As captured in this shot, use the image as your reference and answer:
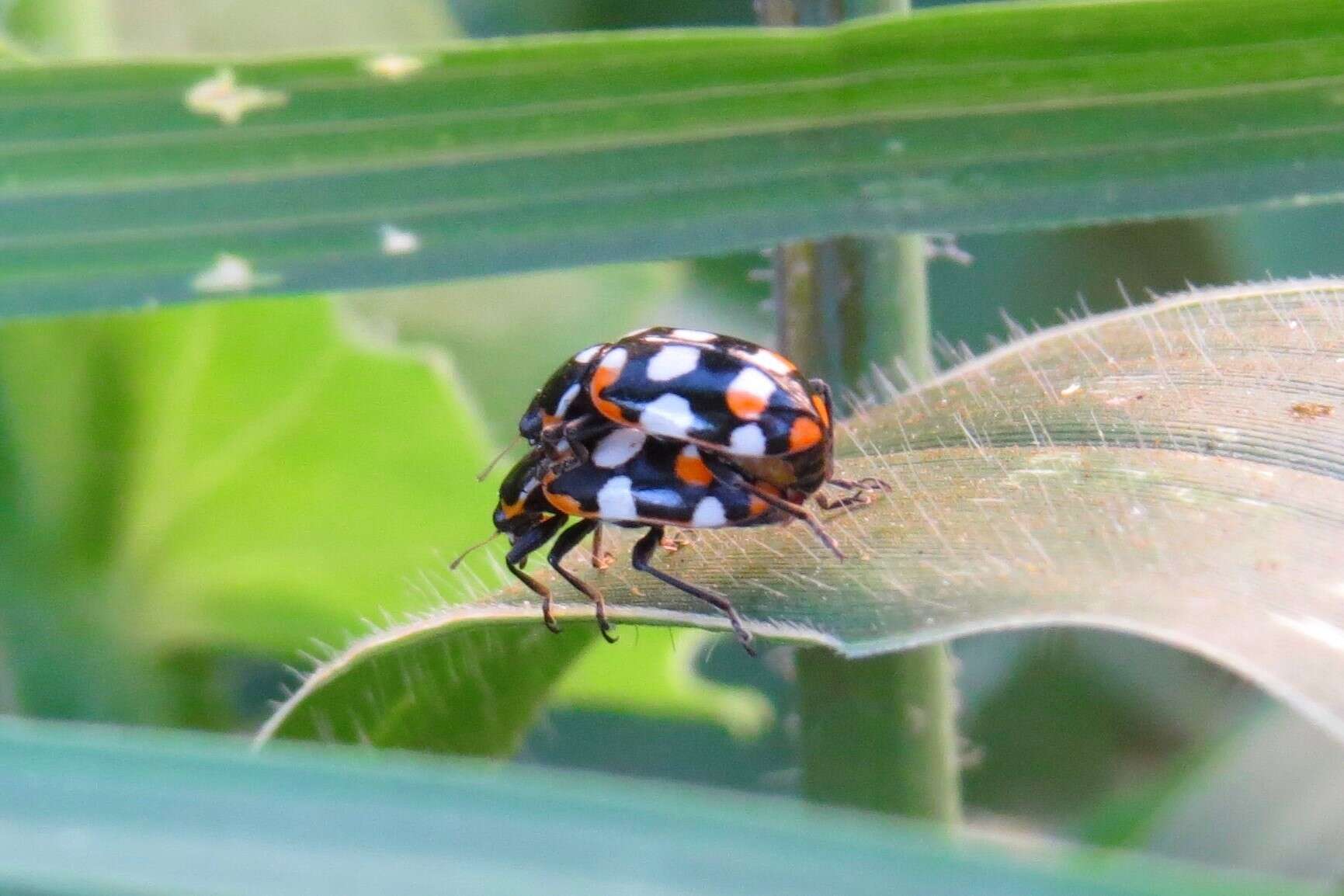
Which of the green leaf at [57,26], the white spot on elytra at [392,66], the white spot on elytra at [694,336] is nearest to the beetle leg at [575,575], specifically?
the white spot on elytra at [694,336]

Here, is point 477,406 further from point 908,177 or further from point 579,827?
point 579,827

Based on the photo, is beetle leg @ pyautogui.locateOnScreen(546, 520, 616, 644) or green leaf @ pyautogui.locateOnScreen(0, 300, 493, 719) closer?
beetle leg @ pyautogui.locateOnScreen(546, 520, 616, 644)

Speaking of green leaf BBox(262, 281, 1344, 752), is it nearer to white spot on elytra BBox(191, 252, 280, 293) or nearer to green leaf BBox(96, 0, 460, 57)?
white spot on elytra BBox(191, 252, 280, 293)

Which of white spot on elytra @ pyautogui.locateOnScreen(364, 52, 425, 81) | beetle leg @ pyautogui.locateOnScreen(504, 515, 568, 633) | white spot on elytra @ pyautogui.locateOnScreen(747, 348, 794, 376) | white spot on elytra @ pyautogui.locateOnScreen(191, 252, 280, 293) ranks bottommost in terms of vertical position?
beetle leg @ pyautogui.locateOnScreen(504, 515, 568, 633)

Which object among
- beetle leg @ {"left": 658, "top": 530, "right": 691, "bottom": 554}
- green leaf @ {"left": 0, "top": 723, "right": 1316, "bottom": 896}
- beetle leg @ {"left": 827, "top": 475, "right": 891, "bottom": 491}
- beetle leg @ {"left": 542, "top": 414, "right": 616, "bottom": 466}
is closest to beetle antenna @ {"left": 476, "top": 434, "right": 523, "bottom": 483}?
beetle leg @ {"left": 542, "top": 414, "right": 616, "bottom": 466}

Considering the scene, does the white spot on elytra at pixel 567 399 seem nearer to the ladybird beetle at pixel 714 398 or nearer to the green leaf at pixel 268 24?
the ladybird beetle at pixel 714 398

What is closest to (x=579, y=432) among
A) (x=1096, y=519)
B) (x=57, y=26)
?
(x=1096, y=519)
